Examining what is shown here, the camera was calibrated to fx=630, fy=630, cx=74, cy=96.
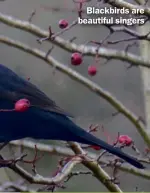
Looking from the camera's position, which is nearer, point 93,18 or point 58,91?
point 93,18

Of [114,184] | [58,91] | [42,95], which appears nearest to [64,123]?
[42,95]

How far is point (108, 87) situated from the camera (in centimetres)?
379

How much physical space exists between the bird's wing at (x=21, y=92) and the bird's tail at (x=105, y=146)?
87 millimetres

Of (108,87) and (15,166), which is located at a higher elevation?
(108,87)

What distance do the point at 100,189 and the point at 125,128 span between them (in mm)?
388

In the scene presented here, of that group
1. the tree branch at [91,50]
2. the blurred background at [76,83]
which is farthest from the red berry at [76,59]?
the blurred background at [76,83]

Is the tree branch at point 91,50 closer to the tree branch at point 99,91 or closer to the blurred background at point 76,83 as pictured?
the tree branch at point 99,91

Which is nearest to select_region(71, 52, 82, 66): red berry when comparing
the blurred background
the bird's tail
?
the bird's tail

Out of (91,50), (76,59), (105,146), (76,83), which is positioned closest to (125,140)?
(105,146)

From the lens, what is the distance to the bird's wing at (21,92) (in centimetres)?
202

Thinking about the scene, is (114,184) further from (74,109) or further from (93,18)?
(74,109)

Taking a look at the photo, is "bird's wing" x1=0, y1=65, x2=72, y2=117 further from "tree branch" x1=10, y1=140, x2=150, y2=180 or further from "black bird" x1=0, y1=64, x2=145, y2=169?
"tree branch" x1=10, y1=140, x2=150, y2=180

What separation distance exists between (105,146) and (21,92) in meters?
0.38

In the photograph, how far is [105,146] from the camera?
73.2 inches
